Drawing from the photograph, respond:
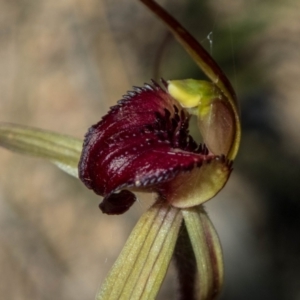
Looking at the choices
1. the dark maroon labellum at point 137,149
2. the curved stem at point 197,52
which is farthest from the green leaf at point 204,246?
the curved stem at point 197,52

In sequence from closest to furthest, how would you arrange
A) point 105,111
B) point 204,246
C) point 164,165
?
→ point 164,165
point 204,246
point 105,111

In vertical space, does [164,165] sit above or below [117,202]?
above

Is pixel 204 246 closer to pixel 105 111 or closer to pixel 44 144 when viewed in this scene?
pixel 44 144

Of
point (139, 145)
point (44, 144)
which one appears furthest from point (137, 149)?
point (44, 144)

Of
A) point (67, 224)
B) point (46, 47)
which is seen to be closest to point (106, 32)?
point (46, 47)

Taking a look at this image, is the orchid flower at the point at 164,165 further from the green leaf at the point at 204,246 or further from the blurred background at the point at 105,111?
the blurred background at the point at 105,111

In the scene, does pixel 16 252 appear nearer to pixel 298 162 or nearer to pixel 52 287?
pixel 52 287

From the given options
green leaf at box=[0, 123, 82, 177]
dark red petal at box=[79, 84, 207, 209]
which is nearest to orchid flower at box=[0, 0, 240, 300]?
dark red petal at box=[79, 84, 207, 209]

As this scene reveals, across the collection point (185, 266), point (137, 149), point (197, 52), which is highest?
point (197, 52)
